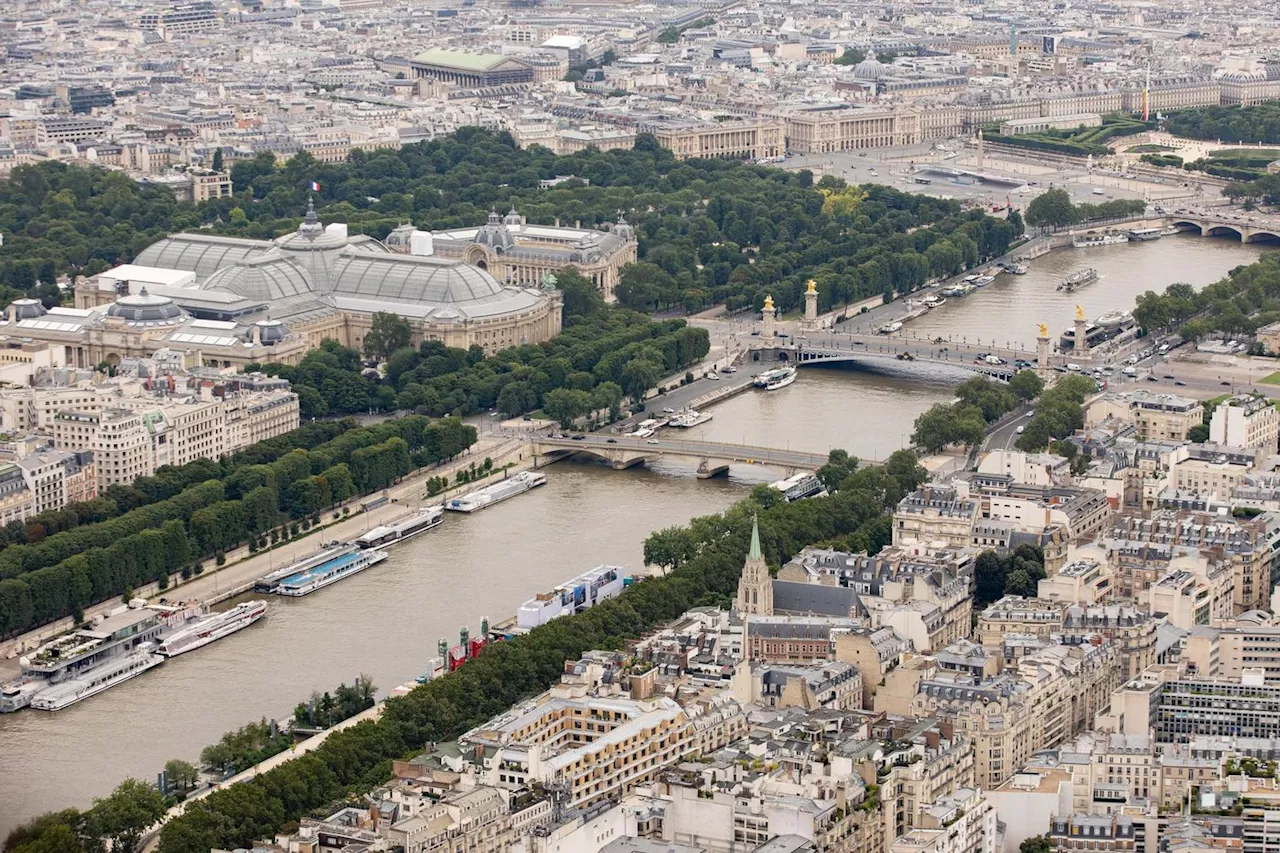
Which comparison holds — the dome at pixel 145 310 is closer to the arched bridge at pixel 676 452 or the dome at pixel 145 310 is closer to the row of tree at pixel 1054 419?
the arched bridge at pixel 676 452

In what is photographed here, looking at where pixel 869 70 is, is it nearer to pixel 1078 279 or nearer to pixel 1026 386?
pixel 1078 279

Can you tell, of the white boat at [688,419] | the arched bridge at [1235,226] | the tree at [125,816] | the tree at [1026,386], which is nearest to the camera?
the tree at [125,816]

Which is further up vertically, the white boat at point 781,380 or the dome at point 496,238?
the dome at point 496,238

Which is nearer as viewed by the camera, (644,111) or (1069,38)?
(644,111)

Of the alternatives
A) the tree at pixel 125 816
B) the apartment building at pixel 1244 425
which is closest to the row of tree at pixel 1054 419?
the apartment building at pixel 1244 425

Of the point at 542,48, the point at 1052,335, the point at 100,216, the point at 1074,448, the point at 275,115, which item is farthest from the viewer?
the point at 542,48

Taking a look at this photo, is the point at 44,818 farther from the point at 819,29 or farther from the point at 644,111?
the point at 819,29

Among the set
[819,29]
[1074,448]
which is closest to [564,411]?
[1074,448]
